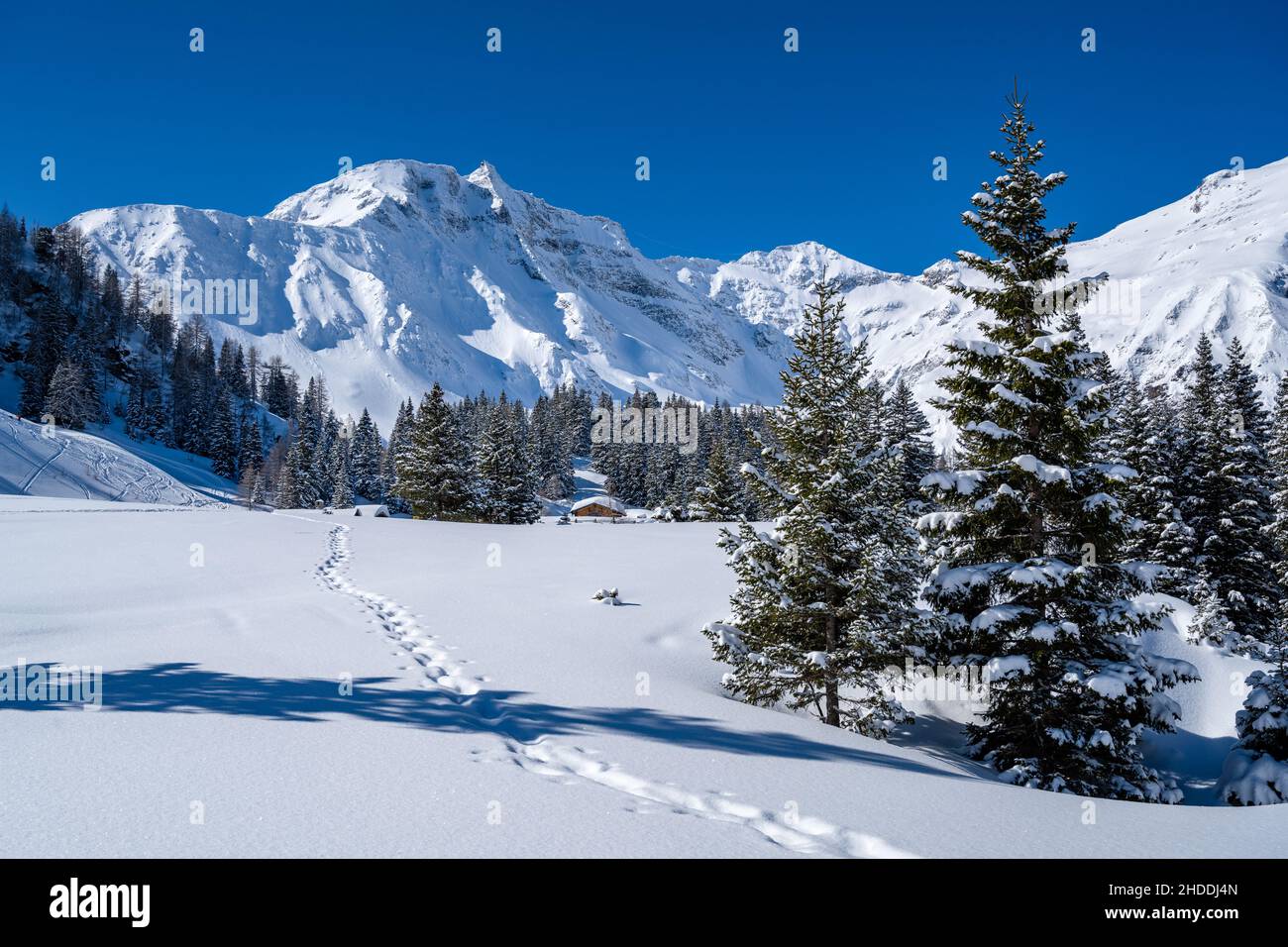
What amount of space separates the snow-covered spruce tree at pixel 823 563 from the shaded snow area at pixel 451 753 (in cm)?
136

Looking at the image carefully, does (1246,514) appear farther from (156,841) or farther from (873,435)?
(156,841)

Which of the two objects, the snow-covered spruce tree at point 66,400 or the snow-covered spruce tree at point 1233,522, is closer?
the snow-covered spruce tree at point 1233,522

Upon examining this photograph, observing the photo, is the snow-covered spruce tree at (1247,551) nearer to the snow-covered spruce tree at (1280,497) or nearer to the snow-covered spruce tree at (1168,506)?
the snow-covered spruce tree at (1280,497)

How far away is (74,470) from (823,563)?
72.3 m

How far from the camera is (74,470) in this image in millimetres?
59000

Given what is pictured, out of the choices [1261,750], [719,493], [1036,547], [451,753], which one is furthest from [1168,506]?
[451,753]

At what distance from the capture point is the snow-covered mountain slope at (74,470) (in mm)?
53562

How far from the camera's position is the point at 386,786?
4938mm

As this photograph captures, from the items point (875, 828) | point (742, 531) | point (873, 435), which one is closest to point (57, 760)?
point (875, 828)

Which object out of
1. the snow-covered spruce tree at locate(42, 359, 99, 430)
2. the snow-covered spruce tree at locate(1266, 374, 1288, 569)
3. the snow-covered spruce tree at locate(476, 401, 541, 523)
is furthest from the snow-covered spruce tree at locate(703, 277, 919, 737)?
the snow-covered spruce tree at locate(42, 359, 99, 430)

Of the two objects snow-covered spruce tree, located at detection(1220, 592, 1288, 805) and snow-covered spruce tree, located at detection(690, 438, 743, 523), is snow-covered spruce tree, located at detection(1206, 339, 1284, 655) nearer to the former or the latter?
snow-covered spruce tree, located at detection(1220, 592, 1288, 805)

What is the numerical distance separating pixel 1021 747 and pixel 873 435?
5843mm

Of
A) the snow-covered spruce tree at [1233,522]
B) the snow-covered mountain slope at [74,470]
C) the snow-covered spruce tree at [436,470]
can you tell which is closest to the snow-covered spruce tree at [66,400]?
the snow-covered mountain slope at [74,470]
